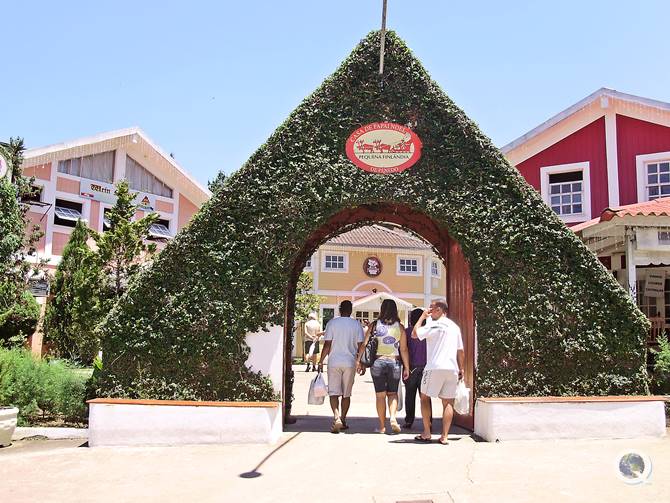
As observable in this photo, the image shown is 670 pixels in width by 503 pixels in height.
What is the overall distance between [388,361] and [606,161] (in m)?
11.2

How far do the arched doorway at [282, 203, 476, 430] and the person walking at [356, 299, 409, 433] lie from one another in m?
1.05

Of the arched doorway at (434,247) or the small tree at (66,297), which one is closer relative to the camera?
the arched doorway at (434,247)

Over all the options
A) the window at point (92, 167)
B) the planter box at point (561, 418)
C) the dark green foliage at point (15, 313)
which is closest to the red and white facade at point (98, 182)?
the window at point (92, 167)

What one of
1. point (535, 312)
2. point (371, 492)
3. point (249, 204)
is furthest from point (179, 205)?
point (371, 492)

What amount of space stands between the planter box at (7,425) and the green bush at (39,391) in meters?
0.93

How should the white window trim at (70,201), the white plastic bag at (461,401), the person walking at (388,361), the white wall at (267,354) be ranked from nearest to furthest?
1. the white plastic bag at (461,401)
2. the white wall at (267,354)
3. the person walking at (388,361)
4. the white window trim at (70,201)

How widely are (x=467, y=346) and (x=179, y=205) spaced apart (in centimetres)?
1991

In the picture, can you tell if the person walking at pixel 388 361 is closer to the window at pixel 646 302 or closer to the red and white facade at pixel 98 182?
the window at pixel 646 302

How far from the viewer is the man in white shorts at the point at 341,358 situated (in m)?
8.39

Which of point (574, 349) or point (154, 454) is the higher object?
point (574, 349)

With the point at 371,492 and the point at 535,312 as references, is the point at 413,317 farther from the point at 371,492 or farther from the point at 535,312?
the point at 371,492

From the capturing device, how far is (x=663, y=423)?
7977mm

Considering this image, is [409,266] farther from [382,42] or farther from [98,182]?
[382,42]

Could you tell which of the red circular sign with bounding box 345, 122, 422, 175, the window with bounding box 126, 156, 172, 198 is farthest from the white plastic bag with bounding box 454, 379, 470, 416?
the window with bounding box 126, 156, 172, 198
